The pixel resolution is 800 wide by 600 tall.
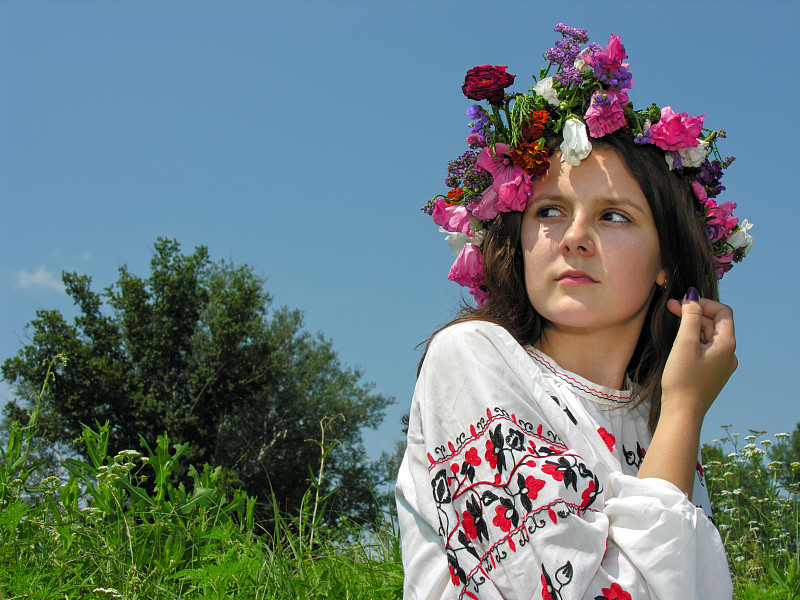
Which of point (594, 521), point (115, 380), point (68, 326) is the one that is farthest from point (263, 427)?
point (594, 521)

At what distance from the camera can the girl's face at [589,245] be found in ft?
8.03

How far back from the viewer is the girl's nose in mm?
2422

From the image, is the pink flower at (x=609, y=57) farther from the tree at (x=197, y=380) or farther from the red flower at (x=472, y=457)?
the tree at (x=197, y=380)

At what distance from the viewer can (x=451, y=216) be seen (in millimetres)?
3117

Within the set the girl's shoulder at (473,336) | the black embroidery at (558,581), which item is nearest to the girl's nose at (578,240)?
the girl's shoulder at (473,336)

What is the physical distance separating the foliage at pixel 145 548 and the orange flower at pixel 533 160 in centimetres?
177

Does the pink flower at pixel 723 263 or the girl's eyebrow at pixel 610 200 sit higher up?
the pink flower at pixel 723 263

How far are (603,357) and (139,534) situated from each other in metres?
2.00

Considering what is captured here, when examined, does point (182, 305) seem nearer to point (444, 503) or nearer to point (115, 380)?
point (115, 380)

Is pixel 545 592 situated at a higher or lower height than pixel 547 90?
lower

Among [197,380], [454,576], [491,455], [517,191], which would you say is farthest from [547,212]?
[197,380]

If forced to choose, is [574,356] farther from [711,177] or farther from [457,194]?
[711,177]

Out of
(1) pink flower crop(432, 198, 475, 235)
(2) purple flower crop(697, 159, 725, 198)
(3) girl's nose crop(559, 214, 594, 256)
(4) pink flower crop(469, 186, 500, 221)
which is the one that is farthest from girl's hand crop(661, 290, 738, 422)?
(1) pink flower crop(432, 198, 475, 235)

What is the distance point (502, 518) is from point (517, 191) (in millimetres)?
1299
